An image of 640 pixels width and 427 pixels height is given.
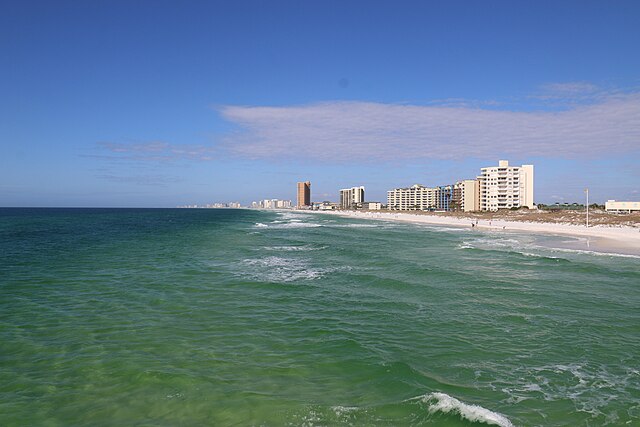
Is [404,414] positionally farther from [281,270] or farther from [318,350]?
[281,270]

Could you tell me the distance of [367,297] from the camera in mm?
17562

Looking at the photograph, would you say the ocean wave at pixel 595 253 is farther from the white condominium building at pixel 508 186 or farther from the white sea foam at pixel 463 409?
the white condominium building at pixel 508 186

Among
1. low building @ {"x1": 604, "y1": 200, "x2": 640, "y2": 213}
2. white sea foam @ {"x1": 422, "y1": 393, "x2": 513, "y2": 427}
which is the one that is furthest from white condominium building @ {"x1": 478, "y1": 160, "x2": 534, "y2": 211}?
white sea foam @ {"x1": 422, "y1": 393, "x2": 513, "y2": 427}

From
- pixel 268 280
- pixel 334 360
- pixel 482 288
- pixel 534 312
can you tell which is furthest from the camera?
pixel 268 280

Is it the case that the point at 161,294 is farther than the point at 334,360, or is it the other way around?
the point at 161,294

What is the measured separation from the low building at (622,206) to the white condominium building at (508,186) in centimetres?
2525

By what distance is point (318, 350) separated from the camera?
433 inches

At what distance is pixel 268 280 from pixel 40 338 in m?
10.9

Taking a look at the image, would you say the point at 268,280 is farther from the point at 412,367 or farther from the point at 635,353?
the point at 635,353

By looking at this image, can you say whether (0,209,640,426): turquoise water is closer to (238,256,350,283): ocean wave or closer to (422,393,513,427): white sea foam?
(422,393,513,427): white sea foam

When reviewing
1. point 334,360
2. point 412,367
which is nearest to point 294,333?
point 334,360

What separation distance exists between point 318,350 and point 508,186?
158043mm

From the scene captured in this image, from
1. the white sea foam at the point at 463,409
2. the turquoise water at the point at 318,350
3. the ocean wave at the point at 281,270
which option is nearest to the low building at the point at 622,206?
the turquoise water at the point at 318,350

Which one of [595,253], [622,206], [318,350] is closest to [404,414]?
[318,350]
